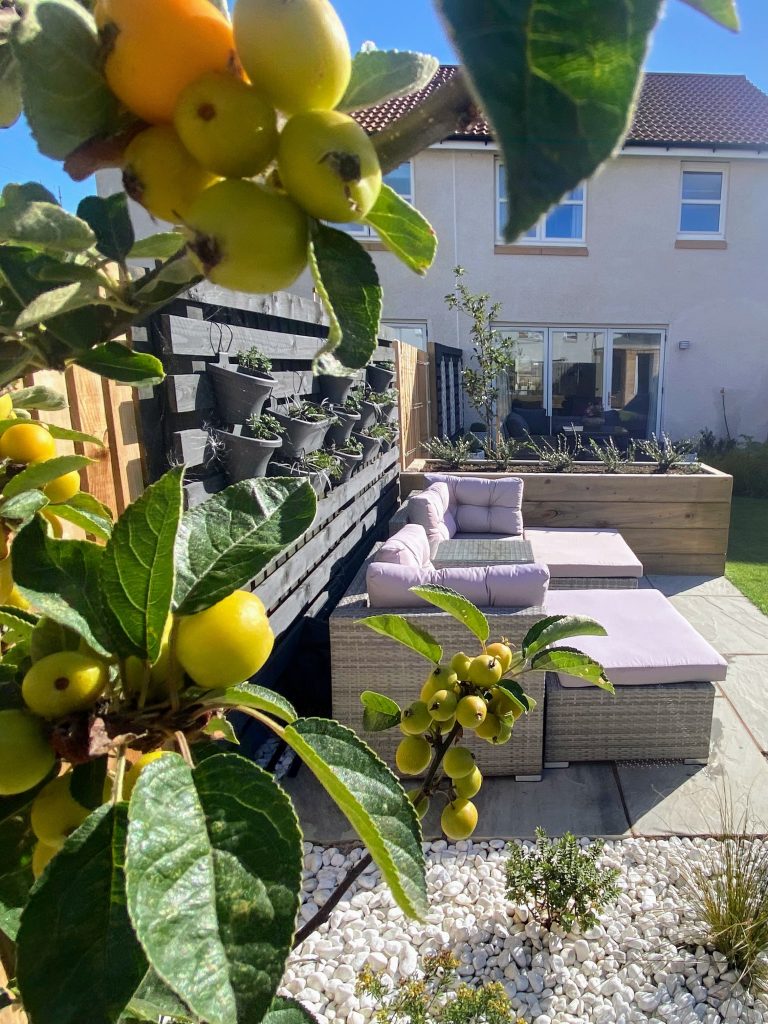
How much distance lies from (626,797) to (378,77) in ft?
10.6

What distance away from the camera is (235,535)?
54cm

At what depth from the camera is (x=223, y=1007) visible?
33 cm

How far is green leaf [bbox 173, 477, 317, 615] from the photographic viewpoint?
48 cm

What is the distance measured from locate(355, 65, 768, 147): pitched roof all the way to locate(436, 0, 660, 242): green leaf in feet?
30.9

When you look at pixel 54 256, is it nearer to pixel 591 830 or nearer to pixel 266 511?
pixel 266 511

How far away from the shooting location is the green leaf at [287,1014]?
2.09ft

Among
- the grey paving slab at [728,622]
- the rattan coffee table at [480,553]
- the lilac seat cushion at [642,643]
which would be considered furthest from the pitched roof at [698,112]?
the lilac seat cushion at [642,643]

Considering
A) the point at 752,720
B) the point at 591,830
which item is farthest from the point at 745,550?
the point at 591,830

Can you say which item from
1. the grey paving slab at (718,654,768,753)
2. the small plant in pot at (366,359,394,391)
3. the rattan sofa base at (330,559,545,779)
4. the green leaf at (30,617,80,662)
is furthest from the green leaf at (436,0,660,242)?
the small plant in pot at (366,359,394,391)

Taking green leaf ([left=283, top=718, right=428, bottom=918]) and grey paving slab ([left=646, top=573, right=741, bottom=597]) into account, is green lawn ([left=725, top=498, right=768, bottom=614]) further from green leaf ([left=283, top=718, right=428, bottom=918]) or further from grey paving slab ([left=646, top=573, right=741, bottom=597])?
green leaf ([left=283, top=718, right=428, bottom=918])

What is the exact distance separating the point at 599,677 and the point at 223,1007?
76cm

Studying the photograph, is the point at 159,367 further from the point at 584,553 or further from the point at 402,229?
the point at 584,553

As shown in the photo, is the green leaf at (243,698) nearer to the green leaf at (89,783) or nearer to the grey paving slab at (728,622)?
the green leaf at (89,783)

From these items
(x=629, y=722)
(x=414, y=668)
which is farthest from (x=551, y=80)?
(x=629, y=722)
